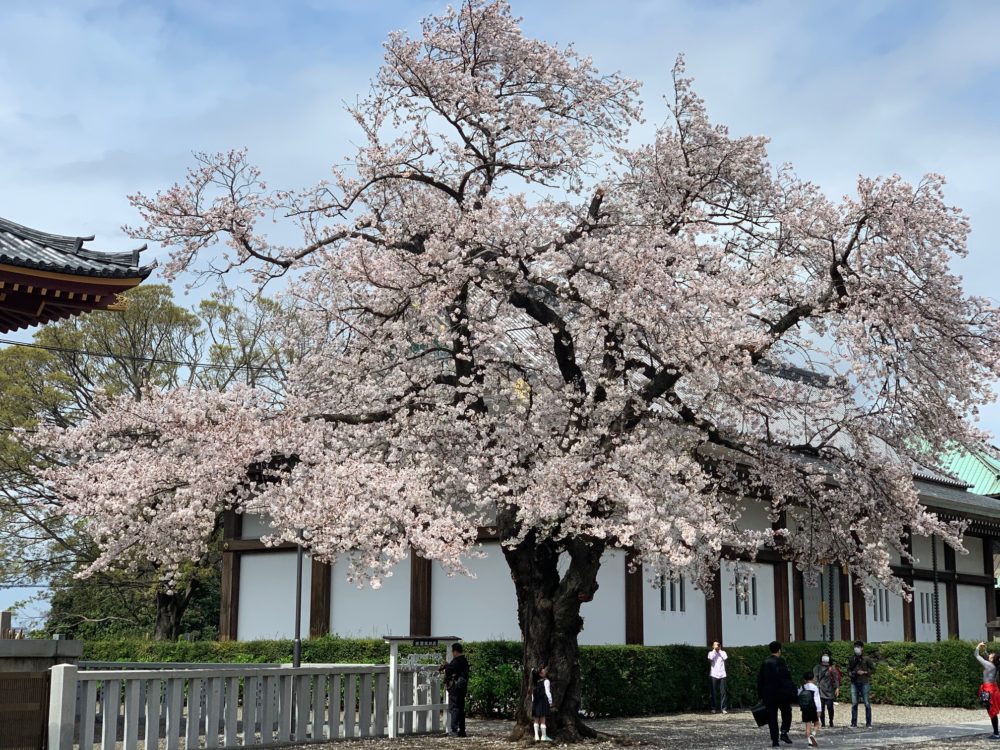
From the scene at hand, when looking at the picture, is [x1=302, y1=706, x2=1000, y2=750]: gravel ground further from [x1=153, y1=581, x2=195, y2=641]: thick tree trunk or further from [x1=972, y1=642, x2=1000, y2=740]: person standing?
[x1=153, y1=581, x2=195, y2=641]: thick tree trunk

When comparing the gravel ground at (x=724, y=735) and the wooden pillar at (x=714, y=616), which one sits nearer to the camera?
the gravel ground at (x=724, y=735)

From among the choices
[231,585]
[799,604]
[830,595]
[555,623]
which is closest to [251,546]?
[231,585]

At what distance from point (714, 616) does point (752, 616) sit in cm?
202

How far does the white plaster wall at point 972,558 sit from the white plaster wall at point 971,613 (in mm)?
587

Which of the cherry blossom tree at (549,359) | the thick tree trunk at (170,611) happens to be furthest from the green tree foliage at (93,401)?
the cherry blossom tree at (549,359)

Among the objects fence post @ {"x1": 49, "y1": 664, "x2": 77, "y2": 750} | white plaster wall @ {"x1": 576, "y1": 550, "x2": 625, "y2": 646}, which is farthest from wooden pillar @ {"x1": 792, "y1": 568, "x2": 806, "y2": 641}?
fence post @ {"x1": 49, "y1": 664, "x2": 77, "y2": 750}

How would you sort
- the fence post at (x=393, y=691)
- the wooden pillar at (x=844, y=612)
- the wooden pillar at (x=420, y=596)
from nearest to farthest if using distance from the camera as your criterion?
1. the fence post at (x=393, y=691)
2. the wooden pillar at (x=420, y=596)
3. the wooden pillar at (x=844, y=612)

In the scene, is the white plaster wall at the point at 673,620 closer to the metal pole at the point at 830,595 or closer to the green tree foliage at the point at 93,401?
the metal pole at the point at 830,595

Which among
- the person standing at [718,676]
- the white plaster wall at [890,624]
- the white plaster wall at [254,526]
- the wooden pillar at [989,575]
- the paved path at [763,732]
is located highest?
the white plaster wall at [254,526]

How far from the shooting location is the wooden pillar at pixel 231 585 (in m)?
29.0

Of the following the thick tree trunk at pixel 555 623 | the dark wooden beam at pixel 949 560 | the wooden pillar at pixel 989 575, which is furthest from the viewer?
the wooden pillar at pixel 989 575

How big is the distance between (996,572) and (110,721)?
1480 inches

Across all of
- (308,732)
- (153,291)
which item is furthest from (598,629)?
(153,291)

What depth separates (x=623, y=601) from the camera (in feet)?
82.8
